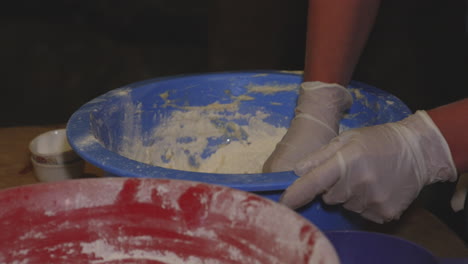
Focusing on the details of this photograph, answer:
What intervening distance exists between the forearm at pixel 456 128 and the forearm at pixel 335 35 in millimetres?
264

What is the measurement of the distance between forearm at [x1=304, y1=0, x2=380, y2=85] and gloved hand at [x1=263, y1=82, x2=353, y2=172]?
3 centimetres

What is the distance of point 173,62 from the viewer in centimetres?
363

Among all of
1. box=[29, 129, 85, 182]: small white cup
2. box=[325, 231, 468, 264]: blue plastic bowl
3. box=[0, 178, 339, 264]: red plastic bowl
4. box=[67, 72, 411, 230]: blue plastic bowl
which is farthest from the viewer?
box=[29, 129, 85, 182]: small white cup

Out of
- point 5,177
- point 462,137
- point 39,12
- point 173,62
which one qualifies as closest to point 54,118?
point 173,62

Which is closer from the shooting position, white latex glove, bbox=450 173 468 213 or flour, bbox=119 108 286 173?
white latex glove, bbox=450 173 468 213

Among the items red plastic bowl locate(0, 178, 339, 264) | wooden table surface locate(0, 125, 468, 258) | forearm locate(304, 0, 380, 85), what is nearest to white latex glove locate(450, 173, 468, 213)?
wooden table surface locate(0, 125, 468, 258)

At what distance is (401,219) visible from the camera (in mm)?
1068

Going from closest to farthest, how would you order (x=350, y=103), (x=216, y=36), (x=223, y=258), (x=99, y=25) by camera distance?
(x=223, y=258)
(x=350, y=103)
(x=216, y=36)
(x=99, y=25)

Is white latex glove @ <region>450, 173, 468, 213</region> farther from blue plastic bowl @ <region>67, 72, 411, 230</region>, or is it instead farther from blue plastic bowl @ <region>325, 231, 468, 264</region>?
blue plastic bowl @ <region>325, 231, 468, 264</region>

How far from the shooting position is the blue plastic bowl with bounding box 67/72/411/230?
74cm

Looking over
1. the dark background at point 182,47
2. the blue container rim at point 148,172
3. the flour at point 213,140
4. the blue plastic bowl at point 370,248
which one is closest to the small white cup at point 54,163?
the flour at point 213,140

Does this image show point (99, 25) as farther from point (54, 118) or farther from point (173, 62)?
point (54, 118)

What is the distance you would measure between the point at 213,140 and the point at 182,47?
2.69 meters

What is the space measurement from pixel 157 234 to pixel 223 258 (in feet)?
0.26
